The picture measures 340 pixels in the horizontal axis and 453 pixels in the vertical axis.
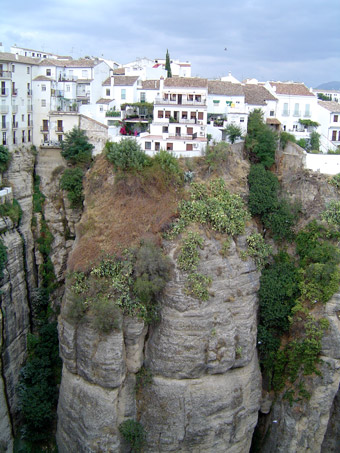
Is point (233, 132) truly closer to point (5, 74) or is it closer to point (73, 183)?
point (73, 183)

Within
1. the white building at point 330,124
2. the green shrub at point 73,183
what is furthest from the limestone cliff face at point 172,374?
the white building at point 330,124

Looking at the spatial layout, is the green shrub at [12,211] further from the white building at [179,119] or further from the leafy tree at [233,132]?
the leafy tree at [233,132]

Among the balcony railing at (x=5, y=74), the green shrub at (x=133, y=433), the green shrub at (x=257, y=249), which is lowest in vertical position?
the green shrub at (x=133, y=433)

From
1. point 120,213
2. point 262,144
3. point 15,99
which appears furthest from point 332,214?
point 15,99

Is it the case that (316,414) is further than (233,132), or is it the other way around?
(233,132)

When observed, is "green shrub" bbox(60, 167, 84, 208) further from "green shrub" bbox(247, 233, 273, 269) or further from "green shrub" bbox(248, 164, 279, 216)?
"green shrub" bbox(247, 233, 273, 269)

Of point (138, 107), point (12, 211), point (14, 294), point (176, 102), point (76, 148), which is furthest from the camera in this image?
point (138, 107)
